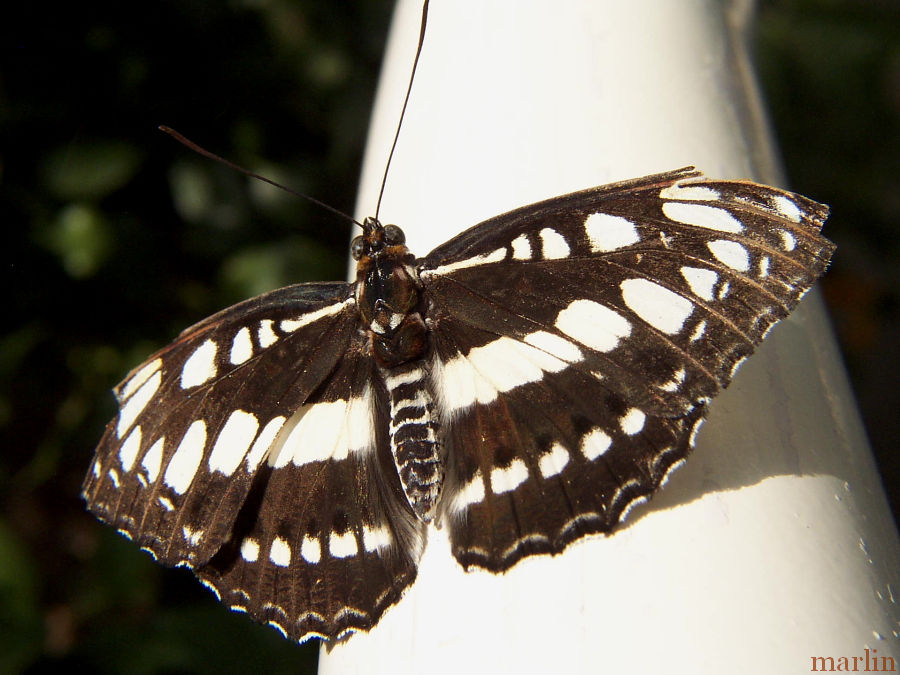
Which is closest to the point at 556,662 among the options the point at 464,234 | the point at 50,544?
the point at 464,234

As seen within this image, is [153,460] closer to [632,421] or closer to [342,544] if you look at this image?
[342,544]

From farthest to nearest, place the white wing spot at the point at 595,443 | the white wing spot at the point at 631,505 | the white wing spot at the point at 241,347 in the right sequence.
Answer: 1. the white wing spot at the point at 241,347
2. the white wing spot at the point at 595,443
3. the white wing spot at the point at 631,505

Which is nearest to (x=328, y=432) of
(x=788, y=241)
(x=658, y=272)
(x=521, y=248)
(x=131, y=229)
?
(x=521, y=248)

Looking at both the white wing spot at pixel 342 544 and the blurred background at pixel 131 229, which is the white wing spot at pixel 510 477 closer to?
the white wing spot at pixel 342 544

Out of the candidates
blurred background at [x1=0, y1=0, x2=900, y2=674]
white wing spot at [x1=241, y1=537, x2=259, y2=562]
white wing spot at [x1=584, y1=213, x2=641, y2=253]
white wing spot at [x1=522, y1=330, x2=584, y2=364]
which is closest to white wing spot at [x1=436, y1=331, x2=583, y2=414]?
white wing spot at [x1=522, y1=330, x2=584, y2=364]

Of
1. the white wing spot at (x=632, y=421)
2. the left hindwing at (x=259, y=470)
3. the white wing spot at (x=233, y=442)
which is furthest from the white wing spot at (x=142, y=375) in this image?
the white wing spot at (x=632, y=421)

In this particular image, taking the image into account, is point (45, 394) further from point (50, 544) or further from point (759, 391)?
point (759, 391)
